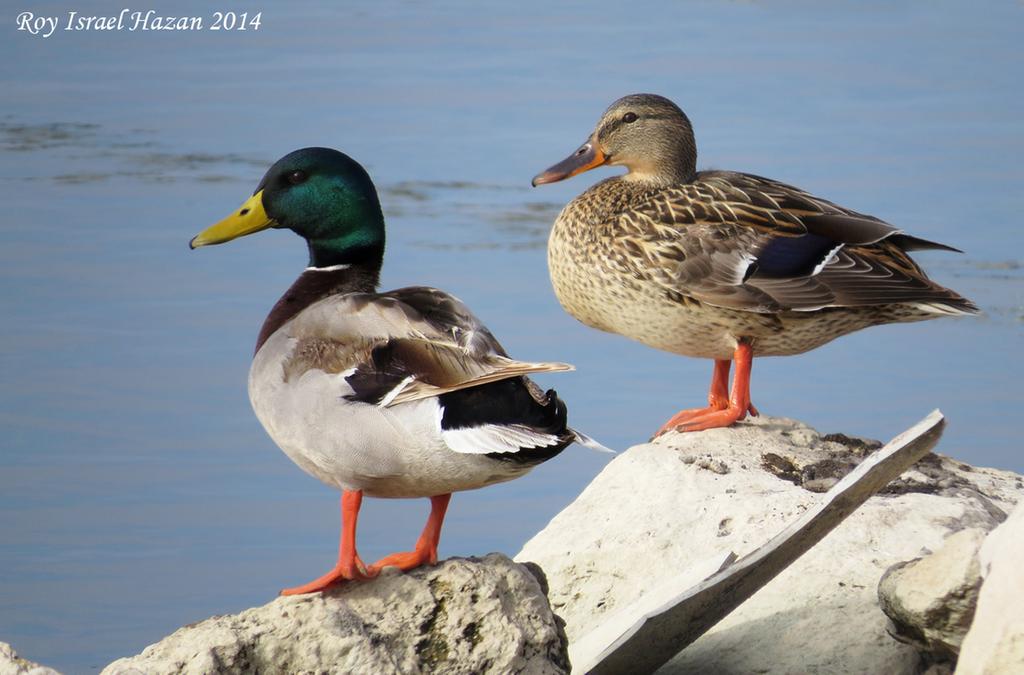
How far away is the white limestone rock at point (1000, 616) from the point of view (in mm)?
3637

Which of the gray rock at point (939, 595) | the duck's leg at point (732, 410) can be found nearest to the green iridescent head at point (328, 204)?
the duck's leg at point (732, 410)

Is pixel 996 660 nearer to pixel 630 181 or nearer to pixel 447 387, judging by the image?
pixel 447 387

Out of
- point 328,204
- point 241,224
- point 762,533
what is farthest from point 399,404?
point 762,533

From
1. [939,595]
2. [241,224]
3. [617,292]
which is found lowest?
Answer: [939,595]

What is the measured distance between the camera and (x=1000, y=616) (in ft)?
12.1

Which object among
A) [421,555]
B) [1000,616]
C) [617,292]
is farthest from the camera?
[617,292]

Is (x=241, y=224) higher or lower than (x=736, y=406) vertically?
higher

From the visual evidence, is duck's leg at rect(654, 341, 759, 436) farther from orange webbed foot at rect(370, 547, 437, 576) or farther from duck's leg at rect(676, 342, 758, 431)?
orange webbed foot at rect(370, 547, 437, 576)

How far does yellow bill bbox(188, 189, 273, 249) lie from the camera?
5176 mm

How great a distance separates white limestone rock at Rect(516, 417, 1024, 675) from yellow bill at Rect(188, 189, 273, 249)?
54.2 inches

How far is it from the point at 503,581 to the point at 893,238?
2920 millimetres

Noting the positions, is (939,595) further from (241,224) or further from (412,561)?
(241,224)

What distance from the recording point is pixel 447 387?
13.5 ft

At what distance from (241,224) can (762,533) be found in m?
1.84
